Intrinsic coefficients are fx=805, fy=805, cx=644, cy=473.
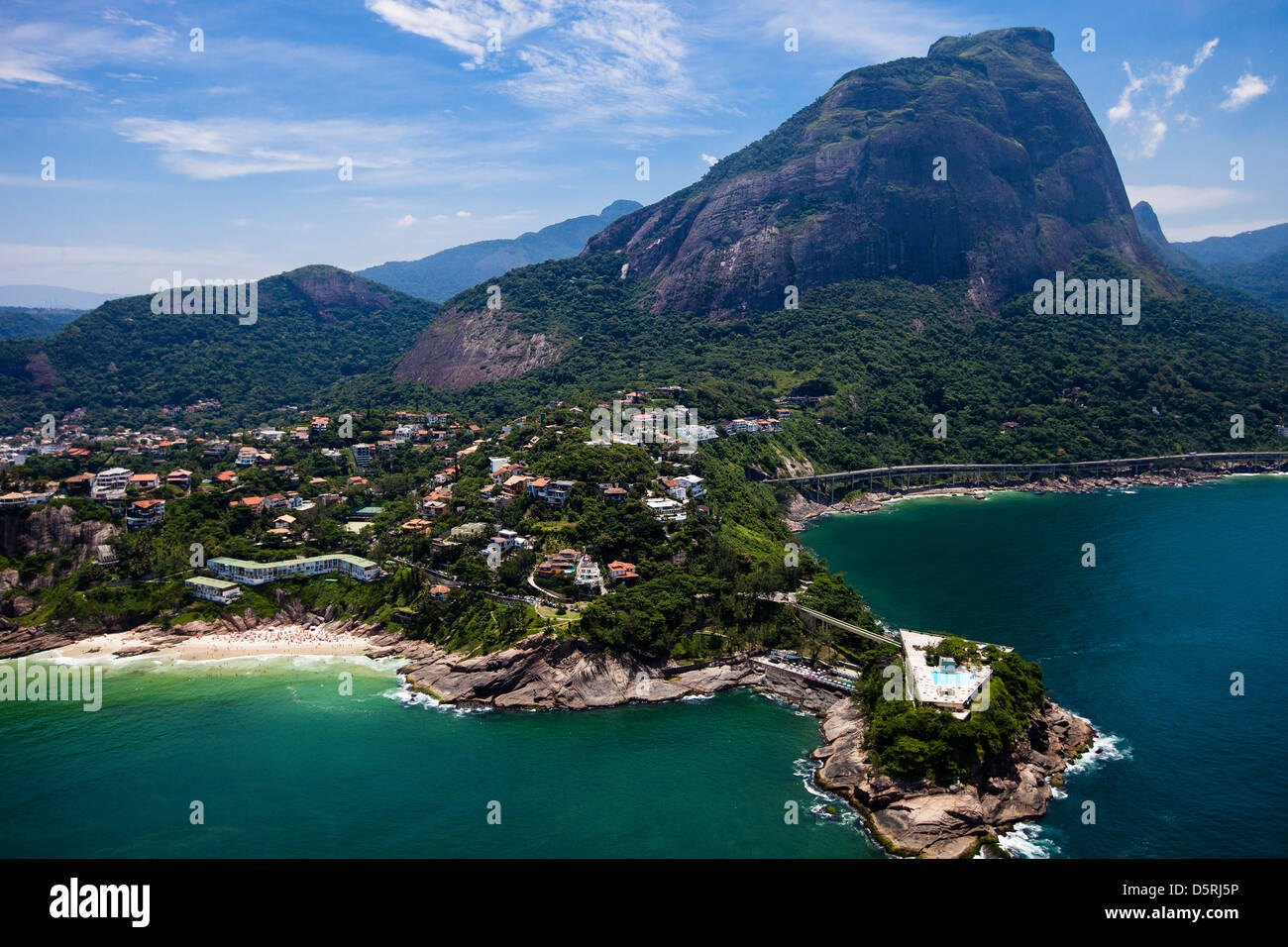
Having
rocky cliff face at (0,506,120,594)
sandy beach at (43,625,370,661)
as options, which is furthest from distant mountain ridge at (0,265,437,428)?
sandy beach at (43,625,370,661)

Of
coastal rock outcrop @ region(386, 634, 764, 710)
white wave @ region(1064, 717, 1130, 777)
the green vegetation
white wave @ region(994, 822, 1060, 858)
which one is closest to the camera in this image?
white wave @ region(994, 822, 1060, 858)

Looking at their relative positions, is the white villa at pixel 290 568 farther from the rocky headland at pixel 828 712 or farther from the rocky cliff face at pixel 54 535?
the rocky cliff face at pixel 54 535

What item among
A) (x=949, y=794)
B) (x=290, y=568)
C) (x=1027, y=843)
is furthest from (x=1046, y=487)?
(x=290, y=568)

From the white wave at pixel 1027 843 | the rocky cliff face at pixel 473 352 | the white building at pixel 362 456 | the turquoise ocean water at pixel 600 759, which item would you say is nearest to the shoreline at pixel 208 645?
the turquoise ocean water at pixel 600 759

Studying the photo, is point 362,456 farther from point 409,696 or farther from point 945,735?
point 945,735

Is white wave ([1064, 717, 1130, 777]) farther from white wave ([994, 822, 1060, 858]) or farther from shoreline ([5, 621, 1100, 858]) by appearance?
white wave ([994, 822, 1060, 858])

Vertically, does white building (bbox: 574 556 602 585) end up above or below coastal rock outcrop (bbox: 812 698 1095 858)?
above

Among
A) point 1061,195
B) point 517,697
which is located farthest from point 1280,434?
point 517,697
